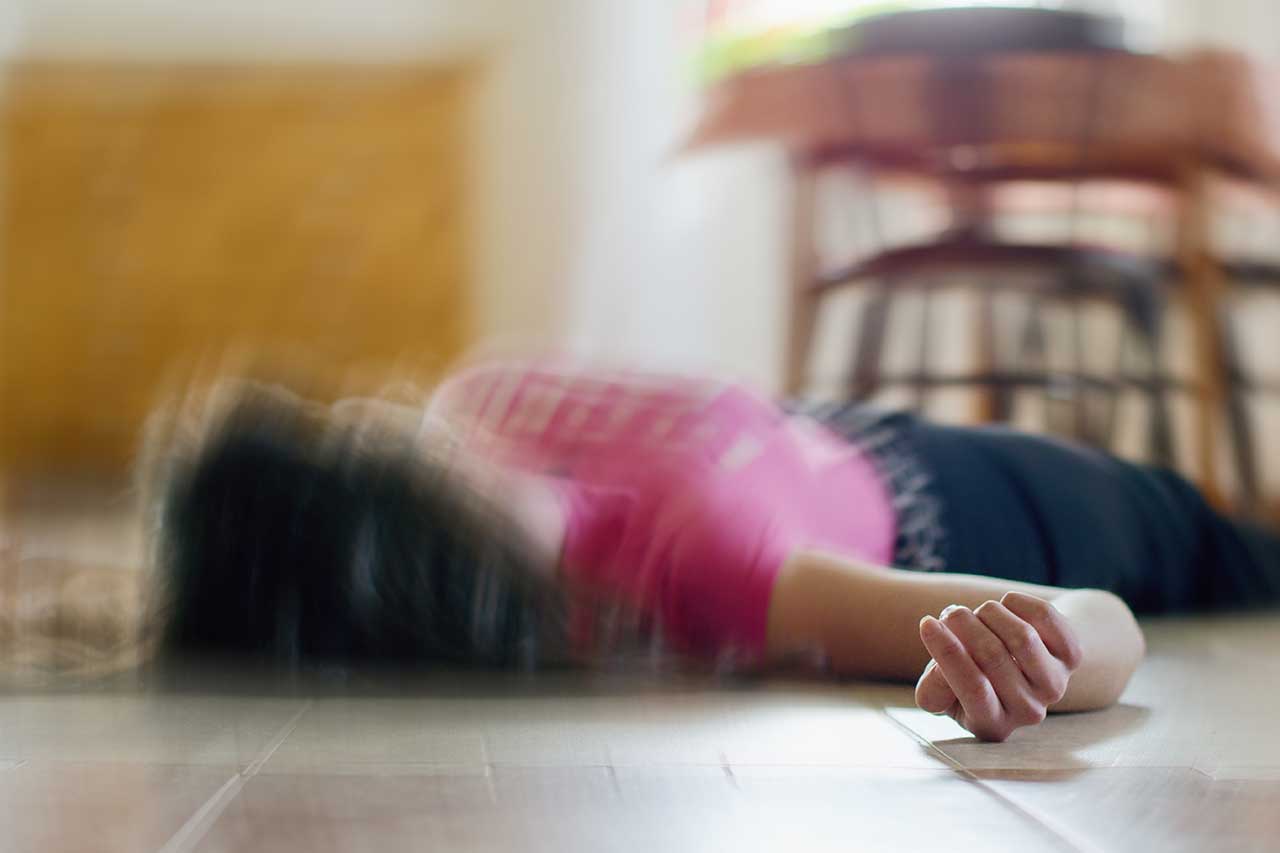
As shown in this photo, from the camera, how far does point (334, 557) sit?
98cm

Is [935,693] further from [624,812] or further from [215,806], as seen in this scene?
[215,806]

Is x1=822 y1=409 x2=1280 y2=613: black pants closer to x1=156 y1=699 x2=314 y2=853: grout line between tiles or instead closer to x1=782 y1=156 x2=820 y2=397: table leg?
x1=156 y1=699 x2=314 y2=853: grout line between tiles

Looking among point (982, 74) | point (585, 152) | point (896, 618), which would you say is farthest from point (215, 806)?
point (585, 152)

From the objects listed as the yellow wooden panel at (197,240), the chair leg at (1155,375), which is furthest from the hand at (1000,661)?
the yellow wooden panel at (197,240)

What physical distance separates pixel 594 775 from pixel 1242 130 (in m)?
1.54

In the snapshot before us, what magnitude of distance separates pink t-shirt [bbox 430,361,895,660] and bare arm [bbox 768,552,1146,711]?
0.09 feet

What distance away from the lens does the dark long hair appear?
3.23 feet

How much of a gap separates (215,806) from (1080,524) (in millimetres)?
856

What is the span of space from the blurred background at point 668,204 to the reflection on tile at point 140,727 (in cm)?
130

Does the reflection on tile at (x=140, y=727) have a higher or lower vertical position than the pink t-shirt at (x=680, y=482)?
lower

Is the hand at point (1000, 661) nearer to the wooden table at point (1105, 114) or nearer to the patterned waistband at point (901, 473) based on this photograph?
the patterned waistband at point (901, 473)

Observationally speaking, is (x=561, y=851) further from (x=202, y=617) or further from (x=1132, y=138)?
(x=1132, y=138)

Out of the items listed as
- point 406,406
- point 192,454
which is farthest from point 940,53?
point 192,454

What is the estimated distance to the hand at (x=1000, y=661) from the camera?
74 cm
